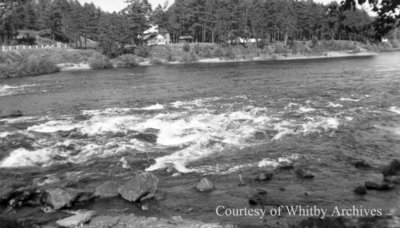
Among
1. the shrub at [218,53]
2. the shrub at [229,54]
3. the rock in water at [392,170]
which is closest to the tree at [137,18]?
the shrub at [218,53]

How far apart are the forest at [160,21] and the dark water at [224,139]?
8006 cm

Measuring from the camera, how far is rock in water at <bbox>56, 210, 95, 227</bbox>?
1159cm

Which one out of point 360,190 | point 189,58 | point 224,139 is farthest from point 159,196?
point 189,58

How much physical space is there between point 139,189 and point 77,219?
2.76 meters

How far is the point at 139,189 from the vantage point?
14.0 meters

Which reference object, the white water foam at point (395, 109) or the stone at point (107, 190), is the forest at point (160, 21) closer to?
the white water foam at point (395, 109)

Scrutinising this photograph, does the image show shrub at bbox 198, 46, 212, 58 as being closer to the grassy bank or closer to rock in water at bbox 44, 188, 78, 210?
the grassy bank

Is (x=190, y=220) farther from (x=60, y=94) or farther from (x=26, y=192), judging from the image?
(x=60, y=94)

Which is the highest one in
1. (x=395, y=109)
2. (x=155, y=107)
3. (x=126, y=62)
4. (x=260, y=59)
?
(x=260, y=59)

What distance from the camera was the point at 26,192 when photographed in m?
14.3

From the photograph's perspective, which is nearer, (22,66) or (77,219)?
(77,219)

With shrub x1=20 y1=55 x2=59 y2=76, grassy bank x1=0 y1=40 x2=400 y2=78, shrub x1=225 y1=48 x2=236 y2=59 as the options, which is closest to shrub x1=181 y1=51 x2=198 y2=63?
grassy bank x1=0 y1=40 x2=400 y2=78

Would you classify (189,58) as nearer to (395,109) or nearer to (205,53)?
(205,53)

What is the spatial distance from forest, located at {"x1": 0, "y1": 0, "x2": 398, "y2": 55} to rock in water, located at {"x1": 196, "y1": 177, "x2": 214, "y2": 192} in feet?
321
